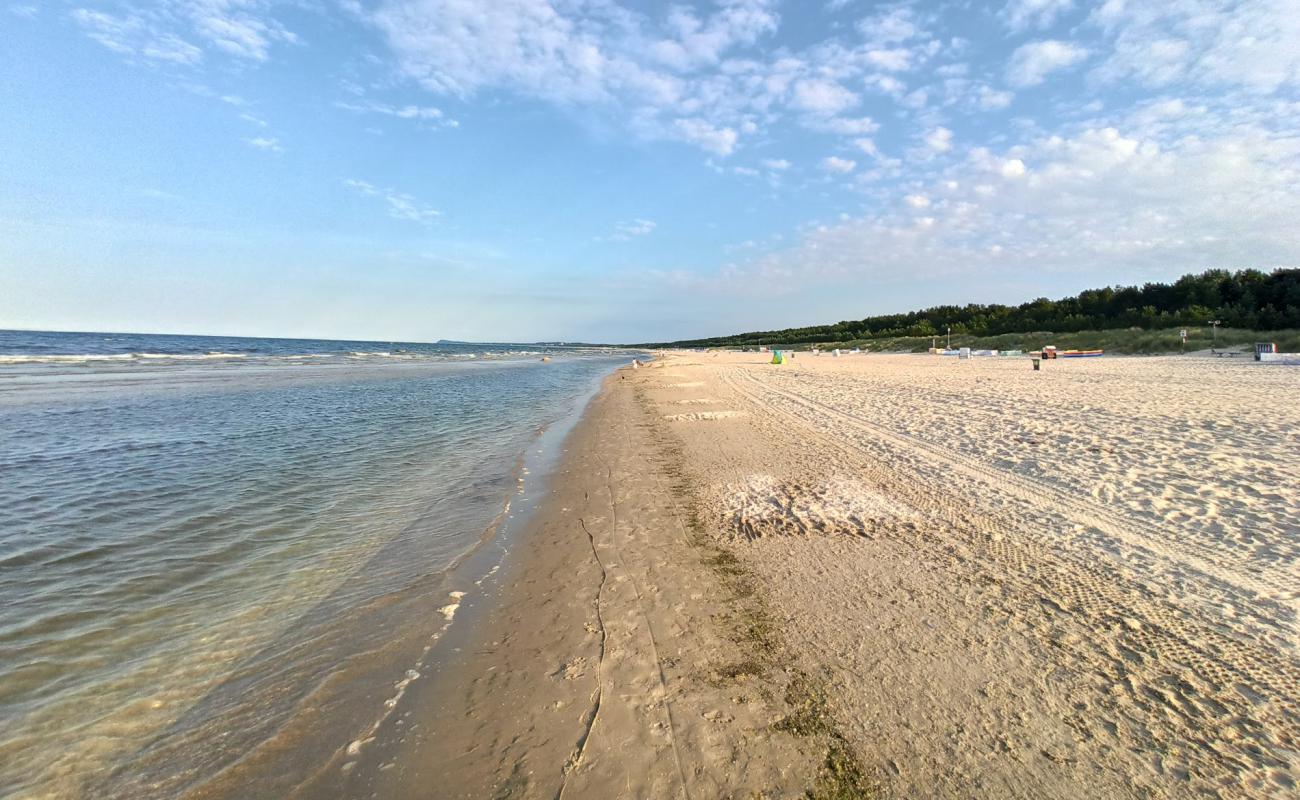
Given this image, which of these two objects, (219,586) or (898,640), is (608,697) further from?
(219,586)

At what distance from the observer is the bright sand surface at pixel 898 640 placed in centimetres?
247

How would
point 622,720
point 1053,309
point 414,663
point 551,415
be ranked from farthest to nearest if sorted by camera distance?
point 1053,309, point 551,415, point 414,663, point 622,720

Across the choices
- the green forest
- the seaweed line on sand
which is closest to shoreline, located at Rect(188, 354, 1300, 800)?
the seaweed line on sand

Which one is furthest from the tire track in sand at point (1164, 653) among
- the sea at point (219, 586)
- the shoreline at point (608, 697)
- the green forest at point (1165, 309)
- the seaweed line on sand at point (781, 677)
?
the green forest at point (1165, 309)

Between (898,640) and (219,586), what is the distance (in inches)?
218

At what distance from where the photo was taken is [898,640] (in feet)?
11.2

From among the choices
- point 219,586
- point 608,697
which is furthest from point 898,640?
point 219,586

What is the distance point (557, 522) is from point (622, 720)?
12.1 ft

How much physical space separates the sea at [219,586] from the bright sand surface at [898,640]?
0.60 meters

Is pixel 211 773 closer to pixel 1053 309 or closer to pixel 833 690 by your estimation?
pixel 833 690

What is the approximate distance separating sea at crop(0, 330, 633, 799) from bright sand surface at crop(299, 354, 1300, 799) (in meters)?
0.60

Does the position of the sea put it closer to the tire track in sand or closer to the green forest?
the tire track in sand

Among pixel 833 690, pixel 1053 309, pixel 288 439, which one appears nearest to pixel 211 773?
pixel 833 690

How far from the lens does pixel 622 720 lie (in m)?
2.89
